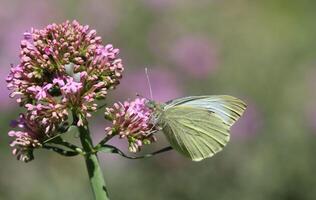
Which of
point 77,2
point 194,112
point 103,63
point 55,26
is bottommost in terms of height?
point 194,112

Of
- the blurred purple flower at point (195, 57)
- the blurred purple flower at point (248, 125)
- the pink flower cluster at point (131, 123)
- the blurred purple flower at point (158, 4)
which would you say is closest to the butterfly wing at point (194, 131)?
the pink flower cluster at point (131, 123)

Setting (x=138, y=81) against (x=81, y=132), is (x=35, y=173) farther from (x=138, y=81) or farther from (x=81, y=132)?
(x=81, y=132)

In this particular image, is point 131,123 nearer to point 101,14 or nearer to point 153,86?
point 153,86

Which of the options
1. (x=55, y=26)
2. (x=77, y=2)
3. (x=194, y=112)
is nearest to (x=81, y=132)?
(x=55, y=26)

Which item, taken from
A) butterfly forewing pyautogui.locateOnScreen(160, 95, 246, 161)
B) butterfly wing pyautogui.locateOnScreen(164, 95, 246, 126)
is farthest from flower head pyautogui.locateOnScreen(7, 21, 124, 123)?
butterfly wing pyautogui.locateOnScreen(164, 95, 246, 126)

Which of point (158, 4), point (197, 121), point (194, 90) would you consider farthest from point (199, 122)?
point (158, 4)

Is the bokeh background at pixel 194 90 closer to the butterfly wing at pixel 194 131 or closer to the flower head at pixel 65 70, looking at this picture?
the butterfly wing at pixel 194 131
